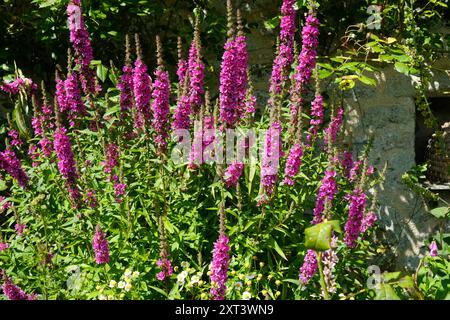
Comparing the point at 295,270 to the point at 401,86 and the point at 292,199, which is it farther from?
the point at 401,86

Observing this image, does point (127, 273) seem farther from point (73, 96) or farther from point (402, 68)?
point (402, 68)

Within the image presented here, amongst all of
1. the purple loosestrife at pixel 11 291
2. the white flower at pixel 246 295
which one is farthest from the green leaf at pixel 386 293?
the purple loosestrife at pixel 11 291

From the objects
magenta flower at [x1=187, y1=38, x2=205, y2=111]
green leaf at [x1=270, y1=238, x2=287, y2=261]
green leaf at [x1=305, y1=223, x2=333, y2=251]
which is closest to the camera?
green leaf at [x1=305, y1=223, x2=333, y2=251]

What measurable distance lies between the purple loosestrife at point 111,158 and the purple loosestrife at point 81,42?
39 cm

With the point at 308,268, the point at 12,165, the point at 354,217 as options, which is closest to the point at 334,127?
the point at 354,217

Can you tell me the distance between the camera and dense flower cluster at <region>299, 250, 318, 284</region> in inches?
114

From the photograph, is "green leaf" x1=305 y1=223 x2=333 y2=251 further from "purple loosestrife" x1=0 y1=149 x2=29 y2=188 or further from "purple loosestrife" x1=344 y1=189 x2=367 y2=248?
"purple loosestrife" x1=0 y1=149 x2=29 y2=188

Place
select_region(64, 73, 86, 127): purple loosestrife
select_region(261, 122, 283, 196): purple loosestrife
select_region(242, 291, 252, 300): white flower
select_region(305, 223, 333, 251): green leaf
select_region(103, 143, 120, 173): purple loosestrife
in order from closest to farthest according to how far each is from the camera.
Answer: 1. select_region(305, 223, 333, 251): green leaf
2. select_region(242, 291, 252, 300): white flower
3. select_region(261, 122, 283, 196): purple loosestrife
4. select_region(103, 143, 120, 173): purple loosestrife
5. select_region(64, 73, 86, 127): purple loosestrife

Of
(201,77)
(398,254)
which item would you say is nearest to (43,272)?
(201,77)

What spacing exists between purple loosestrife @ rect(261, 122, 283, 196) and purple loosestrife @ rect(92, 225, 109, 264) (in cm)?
86

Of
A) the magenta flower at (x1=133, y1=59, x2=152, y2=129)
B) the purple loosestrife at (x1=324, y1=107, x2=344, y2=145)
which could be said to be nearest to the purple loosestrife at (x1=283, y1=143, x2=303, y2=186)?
the purple loosestrife at (x1=324, y1=107, x2=344, y2=145)

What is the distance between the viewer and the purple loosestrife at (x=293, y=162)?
9.86 ft

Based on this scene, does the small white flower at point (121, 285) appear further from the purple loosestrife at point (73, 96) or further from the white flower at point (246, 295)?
the purple loosestrife at point (73, 96)

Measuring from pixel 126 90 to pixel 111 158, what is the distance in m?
0.45
